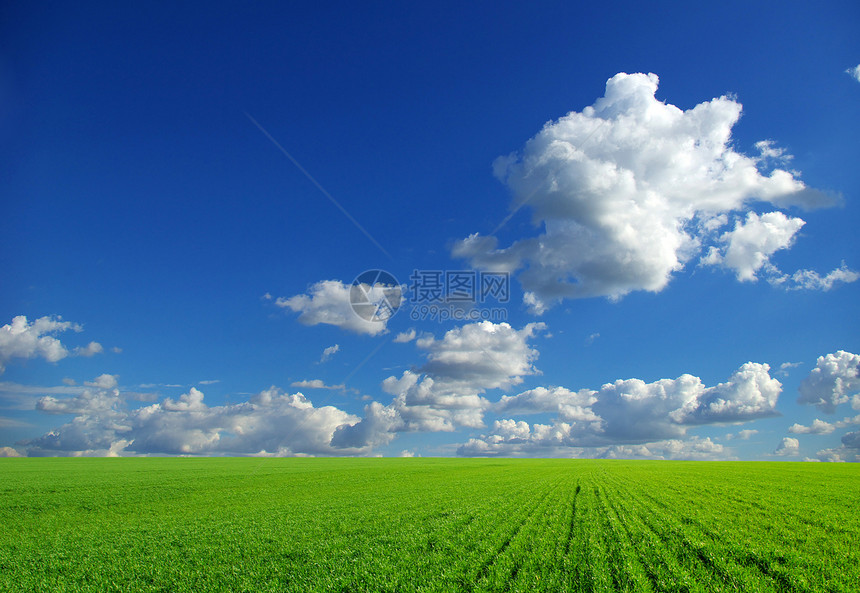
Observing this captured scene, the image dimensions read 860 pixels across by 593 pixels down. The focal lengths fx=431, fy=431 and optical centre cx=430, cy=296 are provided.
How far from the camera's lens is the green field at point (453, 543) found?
11414mm

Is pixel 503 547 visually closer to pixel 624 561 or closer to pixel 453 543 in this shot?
pixel 453 543

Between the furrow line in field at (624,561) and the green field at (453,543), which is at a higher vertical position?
the furrow line in field at (624,561)

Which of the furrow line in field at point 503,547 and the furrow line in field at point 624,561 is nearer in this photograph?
the furrow line in field at point 624,561

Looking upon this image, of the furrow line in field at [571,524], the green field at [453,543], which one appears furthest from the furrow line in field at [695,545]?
the furrow line in field at [571,524]

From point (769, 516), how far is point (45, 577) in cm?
2811

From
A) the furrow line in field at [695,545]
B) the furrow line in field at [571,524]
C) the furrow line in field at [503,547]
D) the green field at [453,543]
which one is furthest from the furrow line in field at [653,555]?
the furrow line in field at [503,547]

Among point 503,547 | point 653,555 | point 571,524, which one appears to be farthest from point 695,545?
point 503,547

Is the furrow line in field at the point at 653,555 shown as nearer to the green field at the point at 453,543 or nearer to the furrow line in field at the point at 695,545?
the green field at the point at 453,543

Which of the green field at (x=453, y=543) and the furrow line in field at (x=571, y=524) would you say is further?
the furrow line in field at (x=571, y=524)

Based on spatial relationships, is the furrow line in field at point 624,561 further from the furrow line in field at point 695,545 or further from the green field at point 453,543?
the furrow line in field at point 695,545

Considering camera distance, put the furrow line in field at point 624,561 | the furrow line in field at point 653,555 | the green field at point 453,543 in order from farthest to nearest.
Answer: the green field at point 453,543 < the furrow line in field at point 653,555 < the furrow line in field at point 624,561

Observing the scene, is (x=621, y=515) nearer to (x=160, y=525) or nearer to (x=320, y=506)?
(x=320, y=506)

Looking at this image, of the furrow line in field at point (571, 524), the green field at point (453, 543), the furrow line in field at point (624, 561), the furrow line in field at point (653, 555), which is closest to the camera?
the furrow line in field at point (624, 561)

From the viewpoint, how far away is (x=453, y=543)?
14.6 meters
